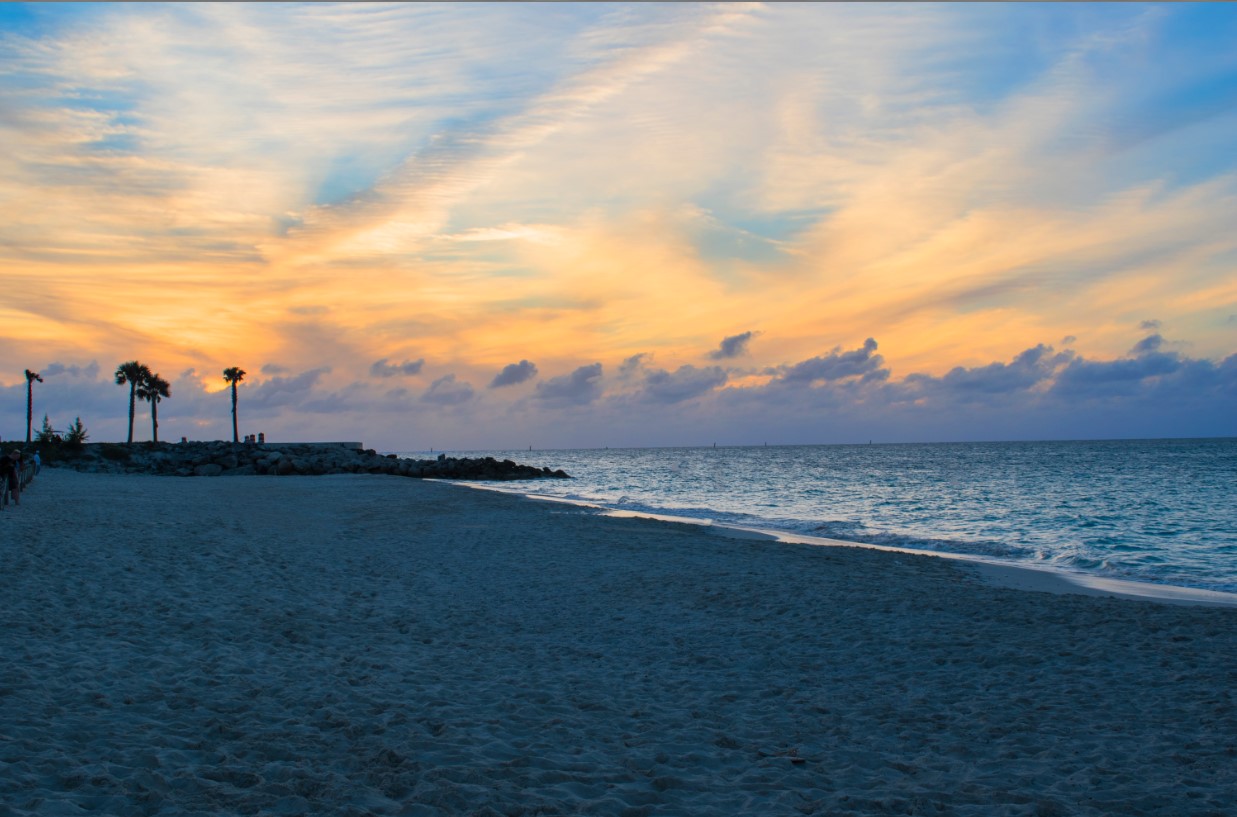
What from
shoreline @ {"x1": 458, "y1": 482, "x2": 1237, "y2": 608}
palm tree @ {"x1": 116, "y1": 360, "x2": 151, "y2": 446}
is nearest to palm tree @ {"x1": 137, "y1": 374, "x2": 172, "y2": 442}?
palm tree @ {"x1": 116, "y1": 360, "x2": 151, "y2": 446}

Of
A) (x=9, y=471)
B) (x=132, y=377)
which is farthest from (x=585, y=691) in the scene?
(x=132, y=377)

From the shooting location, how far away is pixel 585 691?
842 centimetres

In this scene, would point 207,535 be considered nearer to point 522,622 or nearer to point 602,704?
point 522,622

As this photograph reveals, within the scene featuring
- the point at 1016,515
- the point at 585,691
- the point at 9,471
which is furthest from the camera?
the point at 1016,515

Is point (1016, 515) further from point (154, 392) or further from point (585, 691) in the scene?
point (154, 392)

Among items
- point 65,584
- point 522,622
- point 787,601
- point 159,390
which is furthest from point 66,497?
point 159,390

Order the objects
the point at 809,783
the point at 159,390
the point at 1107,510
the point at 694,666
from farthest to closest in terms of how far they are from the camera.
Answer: the point at 159,390, the point at 1107,510, the point at 694,666, the point at 809,783

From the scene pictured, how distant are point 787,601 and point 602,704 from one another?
628 cm

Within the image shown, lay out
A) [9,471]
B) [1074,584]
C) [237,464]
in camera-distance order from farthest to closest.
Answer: [237,464] → [9,471] → [1074,584]

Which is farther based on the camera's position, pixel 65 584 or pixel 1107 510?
pixel 1107 510

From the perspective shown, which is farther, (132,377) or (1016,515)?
(132,377)

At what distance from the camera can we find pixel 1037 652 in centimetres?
1003

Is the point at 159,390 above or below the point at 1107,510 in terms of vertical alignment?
above

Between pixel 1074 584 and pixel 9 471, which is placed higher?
pixel 9 471
